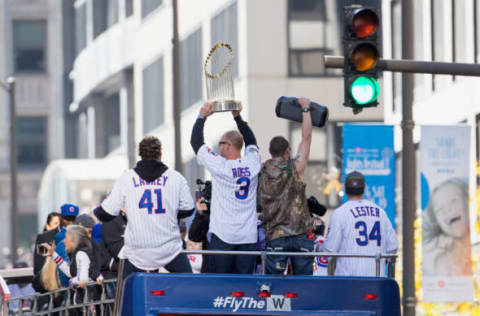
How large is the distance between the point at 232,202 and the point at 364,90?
268cm

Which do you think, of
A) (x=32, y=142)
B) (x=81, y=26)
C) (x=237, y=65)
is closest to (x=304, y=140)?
(x=237, y=65)

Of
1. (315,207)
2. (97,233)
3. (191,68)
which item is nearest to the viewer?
(315,207)

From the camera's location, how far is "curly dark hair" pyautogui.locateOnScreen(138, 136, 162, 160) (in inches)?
495

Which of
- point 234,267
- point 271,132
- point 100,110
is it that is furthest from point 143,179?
point 100,110

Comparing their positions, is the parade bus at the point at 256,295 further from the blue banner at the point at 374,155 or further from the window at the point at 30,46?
the window at the point at 30,46

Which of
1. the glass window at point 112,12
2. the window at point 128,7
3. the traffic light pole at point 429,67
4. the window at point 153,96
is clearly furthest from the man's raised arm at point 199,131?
the glass window at point 112,12

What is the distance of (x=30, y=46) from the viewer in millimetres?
84250

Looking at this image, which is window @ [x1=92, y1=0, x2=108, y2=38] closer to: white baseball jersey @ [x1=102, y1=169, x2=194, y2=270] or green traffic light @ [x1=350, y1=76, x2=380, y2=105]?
green traffic light @ [x1=350, y1=76, x2=380, y2=105]

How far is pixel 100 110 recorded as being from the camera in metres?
68.6

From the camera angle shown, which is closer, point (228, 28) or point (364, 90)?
point (364, 90)

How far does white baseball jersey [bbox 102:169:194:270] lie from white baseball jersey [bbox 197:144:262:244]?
0.32 meters

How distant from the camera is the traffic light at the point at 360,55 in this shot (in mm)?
14508

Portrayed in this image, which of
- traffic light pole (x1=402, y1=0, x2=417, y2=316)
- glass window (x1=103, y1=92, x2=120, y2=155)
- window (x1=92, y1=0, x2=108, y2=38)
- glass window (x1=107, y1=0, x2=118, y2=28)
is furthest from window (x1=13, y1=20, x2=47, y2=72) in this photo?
traffic light pole (x1=402, y1=0, x2=417, y2=316)

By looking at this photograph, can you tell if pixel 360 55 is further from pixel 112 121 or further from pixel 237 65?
pixel 112 121
